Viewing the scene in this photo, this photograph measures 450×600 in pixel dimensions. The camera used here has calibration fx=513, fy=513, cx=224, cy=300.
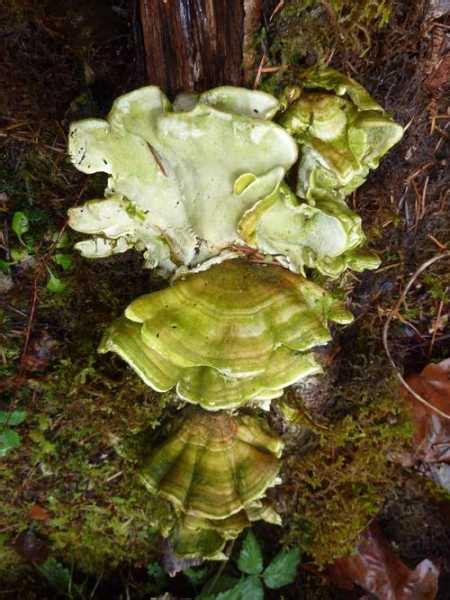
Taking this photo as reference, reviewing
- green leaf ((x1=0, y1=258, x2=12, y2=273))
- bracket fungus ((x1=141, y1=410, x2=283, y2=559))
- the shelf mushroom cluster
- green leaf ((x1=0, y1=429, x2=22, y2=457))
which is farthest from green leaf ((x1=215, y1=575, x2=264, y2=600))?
green leaf ((x1=0, y1=258, x2=12, y2=273))

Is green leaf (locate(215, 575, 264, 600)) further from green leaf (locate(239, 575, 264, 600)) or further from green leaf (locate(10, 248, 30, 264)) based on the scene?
green leaf (locate(10, 248, 30, 264))

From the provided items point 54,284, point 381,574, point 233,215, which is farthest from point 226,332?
point 381,574

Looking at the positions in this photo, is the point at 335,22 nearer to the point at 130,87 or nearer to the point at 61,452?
the point at 130,87

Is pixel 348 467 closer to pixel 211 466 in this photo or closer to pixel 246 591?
pixel 246 591

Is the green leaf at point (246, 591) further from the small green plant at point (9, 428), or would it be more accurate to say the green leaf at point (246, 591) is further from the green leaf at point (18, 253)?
the green leaf at point (18, 253)

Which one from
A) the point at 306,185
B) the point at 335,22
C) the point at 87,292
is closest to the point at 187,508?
the point at 87,292

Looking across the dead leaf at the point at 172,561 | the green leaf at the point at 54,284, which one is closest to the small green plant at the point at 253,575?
the dead leaf at the point at 172,561
